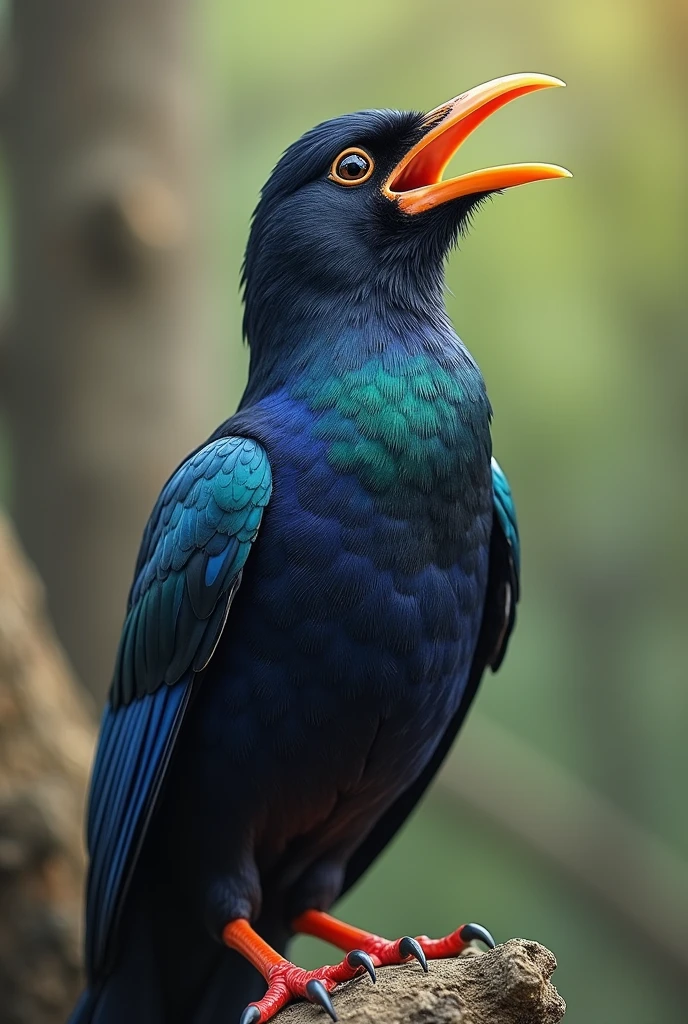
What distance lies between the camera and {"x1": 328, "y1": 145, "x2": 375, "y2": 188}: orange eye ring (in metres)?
3.17

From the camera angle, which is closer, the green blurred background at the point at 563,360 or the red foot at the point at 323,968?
the red foot at the point at 323,968

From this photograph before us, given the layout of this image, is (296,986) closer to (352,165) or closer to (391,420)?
(391,420)

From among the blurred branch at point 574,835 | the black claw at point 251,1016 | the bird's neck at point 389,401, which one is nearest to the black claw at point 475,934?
the black claw at point 251,1016

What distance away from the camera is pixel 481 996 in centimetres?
230

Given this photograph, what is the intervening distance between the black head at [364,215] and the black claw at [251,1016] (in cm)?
155

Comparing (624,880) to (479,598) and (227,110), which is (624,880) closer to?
(479,598)

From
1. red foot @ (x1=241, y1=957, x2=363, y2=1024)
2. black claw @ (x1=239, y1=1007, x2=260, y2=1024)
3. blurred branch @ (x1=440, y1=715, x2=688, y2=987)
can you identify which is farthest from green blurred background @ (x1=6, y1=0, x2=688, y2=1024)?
black claw @ (x1=239, y1=1007, x2=260, y2=1024)

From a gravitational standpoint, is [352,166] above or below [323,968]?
above

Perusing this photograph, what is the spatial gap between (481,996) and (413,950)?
0.24 m

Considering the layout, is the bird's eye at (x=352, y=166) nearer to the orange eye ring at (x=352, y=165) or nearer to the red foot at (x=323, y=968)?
the orange eye ring at (x=352, y=165)

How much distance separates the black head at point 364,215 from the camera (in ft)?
10.2

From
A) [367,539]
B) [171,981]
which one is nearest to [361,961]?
[367,539]

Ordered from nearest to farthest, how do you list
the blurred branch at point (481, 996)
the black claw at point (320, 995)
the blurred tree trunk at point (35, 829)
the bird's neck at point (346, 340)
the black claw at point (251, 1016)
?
the blurred branch at point (481, 996) < the black claw at point (320, 995) < the black claw at point (251, 1016) < the bird's neck at point (346, 340) < the blurred tree trunk at point (35, 829)

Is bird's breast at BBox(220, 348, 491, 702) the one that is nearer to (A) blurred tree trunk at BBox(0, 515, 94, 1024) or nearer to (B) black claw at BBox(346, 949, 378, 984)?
(B) black claw at BBox(346, 949, 378, 984)
